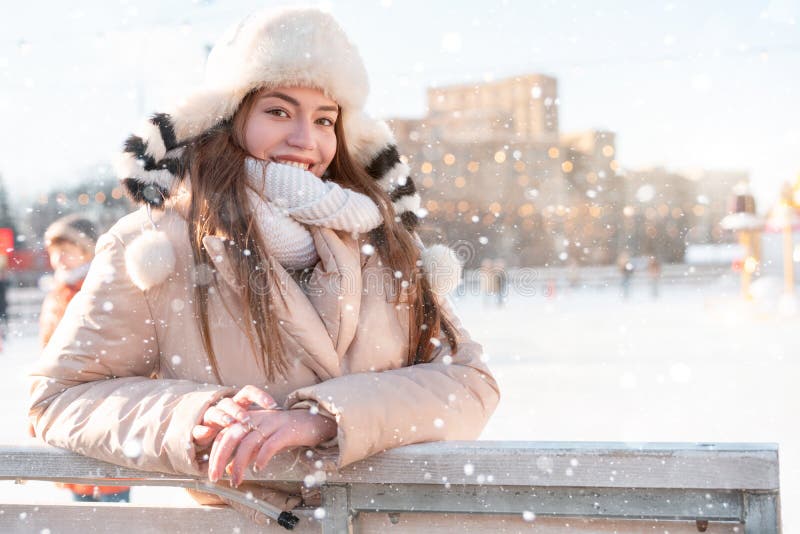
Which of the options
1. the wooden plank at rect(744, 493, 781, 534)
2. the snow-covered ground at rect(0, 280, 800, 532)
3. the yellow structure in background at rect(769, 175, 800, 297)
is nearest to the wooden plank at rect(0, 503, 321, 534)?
the wooden plank at rect(744, 493, 781, 534)

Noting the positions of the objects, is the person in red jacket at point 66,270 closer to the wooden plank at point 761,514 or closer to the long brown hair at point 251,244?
the long brown hair at point 251,244

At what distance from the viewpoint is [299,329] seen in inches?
56.0

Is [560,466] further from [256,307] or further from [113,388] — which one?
[113,388]

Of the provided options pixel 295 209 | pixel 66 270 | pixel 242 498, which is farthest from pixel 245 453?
pixel 66 270

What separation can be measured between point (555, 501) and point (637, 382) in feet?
19.7

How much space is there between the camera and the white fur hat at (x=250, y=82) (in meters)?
1.61

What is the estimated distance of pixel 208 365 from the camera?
1.43m

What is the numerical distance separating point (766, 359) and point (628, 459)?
789cm

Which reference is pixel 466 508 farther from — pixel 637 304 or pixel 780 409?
pixel 637 304

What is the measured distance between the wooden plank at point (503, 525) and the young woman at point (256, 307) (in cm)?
12

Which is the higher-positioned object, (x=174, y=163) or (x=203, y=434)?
(x=174, y=163)

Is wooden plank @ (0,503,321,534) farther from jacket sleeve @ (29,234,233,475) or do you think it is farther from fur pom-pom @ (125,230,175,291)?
fur pom-pom @ (125,230,175,291)

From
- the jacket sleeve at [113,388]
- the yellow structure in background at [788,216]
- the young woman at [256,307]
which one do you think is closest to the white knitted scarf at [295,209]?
the young woman at [256,307]

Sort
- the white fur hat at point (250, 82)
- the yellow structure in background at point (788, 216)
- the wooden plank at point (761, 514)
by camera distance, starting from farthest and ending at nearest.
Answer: the yellow structure in background at point (788, 216) < the white fur hat at point (250, 82) < the wooden plank at point (761, 514)
